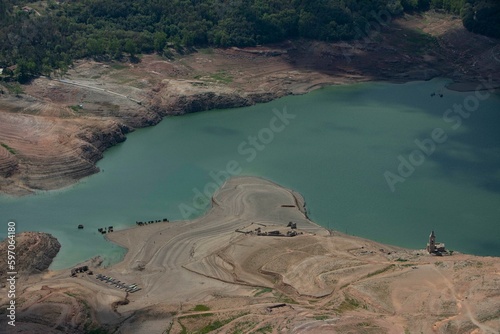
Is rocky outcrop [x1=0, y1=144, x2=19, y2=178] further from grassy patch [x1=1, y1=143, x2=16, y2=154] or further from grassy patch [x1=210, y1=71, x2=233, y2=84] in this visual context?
grassy patch [x1=210, y1=71, x2=233, y2=84]

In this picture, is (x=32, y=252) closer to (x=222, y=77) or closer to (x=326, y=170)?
(x=326, y=170)

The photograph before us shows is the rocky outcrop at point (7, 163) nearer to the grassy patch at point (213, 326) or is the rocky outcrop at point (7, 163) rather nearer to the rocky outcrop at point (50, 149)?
the rocky outcrop at point (50, 149)

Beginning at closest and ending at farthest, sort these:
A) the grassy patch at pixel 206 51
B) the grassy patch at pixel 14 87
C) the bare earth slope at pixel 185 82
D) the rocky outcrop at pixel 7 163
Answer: the rocky outcrop at pixel 7 163, the bare earth slope at pixel 185 82, the grassy patch at pixel 14 87, the grassy patch at pixel 206 51

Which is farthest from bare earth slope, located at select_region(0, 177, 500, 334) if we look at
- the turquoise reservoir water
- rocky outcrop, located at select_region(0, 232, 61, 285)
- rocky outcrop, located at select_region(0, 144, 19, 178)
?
rocky outcrop, located at select_region(0, 144, 19, 178)

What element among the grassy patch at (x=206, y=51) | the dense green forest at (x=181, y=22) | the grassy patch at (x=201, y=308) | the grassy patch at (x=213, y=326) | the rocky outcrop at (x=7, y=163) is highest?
the dense green forest at (x=181, y=22)

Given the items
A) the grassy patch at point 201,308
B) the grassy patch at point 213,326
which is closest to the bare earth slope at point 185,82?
the grassy patch at point 201,308

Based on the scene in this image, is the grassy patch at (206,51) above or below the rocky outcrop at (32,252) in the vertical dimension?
above

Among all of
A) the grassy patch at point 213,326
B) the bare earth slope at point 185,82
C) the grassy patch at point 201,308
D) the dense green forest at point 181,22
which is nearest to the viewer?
the grassy patch at point 213,326

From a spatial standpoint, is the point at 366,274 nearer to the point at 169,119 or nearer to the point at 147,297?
the point at 147,297

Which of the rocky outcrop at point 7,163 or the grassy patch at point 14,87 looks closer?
the rocky outcrop at point 7,163
